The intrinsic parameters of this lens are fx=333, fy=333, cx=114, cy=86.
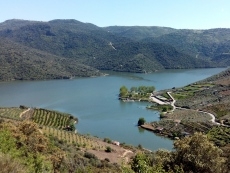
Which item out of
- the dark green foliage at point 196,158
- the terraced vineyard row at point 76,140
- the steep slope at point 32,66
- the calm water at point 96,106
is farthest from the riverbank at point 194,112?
the steep slope at point 32,66

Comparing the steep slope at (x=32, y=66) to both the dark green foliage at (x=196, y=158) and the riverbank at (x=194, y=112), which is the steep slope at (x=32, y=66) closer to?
the riverbank at (x=194, y=112)

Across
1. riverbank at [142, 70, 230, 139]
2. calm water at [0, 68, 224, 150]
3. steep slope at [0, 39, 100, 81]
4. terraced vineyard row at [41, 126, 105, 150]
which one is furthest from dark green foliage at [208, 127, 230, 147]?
steep slope at [0, 39, 100, 81]

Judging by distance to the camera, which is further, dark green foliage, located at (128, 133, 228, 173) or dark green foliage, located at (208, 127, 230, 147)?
dark green foliage, located at (208, 127, 230, 147)

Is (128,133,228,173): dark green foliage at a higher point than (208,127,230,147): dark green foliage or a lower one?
higher

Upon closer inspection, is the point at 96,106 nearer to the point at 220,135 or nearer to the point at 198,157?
the point at 220,135

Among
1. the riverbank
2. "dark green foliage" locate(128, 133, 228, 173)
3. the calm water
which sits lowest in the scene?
the calm water

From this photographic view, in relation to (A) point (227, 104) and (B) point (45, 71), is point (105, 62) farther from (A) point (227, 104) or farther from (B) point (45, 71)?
(A) point (227, 104)

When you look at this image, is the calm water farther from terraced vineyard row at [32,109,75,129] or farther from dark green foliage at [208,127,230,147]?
dark green foliage at [208,127,230,147]
